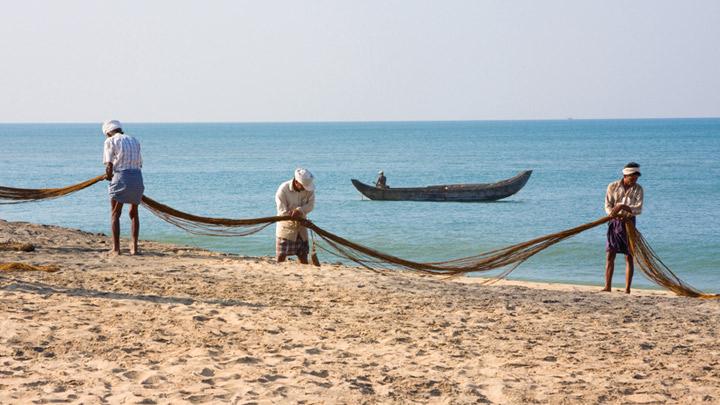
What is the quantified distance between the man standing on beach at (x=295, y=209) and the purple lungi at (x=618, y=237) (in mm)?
2863

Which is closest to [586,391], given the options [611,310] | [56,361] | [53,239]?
[611,310]

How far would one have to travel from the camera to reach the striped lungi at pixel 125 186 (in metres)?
8.16

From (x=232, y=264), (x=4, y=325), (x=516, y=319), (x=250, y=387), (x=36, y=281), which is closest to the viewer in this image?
(x=250, y=387)

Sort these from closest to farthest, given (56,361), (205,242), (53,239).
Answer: (56,361)
(53,239)
(205,242)

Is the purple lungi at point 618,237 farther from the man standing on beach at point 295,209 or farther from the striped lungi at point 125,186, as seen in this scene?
the striped lungi at point 125,186

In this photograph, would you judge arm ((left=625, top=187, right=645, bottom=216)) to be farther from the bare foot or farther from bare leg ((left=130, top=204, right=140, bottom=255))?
the bare foot

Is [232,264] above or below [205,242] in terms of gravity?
above

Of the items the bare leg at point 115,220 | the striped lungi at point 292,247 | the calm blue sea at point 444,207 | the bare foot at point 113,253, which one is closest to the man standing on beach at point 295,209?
the striped lungi at point 292,247

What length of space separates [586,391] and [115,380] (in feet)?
8.61

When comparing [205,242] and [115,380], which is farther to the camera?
[205,242]

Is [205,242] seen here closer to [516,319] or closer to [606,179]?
[516,319]

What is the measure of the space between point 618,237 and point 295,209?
3066mm

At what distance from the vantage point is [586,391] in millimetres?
4957

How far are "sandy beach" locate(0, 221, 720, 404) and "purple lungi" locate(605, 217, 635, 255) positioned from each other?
0.62 m
